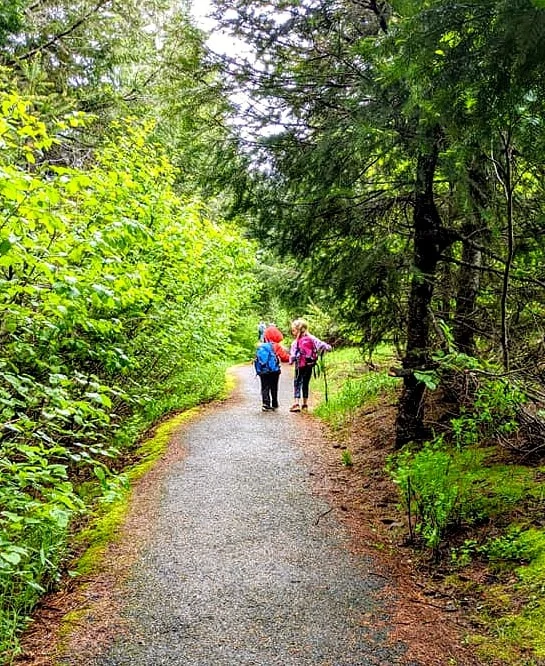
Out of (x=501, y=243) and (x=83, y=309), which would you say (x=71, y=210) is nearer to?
(x=83, y=309)

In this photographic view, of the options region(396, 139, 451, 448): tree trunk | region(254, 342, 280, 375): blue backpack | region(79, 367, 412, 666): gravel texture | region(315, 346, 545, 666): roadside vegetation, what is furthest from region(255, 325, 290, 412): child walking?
region(315, 346, 545, 666): roadside vegetation

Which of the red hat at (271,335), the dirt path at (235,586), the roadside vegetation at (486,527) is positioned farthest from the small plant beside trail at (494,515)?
the red hat at (271,335)

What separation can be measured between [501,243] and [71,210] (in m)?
4.50

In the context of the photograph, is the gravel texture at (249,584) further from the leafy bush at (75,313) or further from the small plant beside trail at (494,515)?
the leafy bush at (75,313)

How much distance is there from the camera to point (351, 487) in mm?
Answer: 6039

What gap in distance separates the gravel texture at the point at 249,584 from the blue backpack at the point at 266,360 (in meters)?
3.55

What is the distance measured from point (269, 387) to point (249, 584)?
664 centimetres

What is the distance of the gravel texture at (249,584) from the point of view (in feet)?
10.3

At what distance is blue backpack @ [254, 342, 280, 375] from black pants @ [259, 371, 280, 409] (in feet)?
0.45

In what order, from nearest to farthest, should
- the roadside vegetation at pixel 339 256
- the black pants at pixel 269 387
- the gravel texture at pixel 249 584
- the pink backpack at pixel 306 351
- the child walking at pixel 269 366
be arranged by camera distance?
the roadside vegetation at pixel 339 256 < the gravel texture at pixel 249 584 < the pink backpack at pixel 306 351 < the child walking at pixel 269 366 < the black pants at pixel 269 387

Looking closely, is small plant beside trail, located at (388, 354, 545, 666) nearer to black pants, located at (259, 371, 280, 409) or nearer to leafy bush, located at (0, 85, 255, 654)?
leafy bush, located at (0, 85, 255, 654)

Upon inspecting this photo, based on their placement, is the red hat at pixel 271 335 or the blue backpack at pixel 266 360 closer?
the blue backpack at pixel 266 360

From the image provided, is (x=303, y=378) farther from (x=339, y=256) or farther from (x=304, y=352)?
(x=339, y=256)

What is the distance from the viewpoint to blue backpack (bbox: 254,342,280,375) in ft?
32.9
